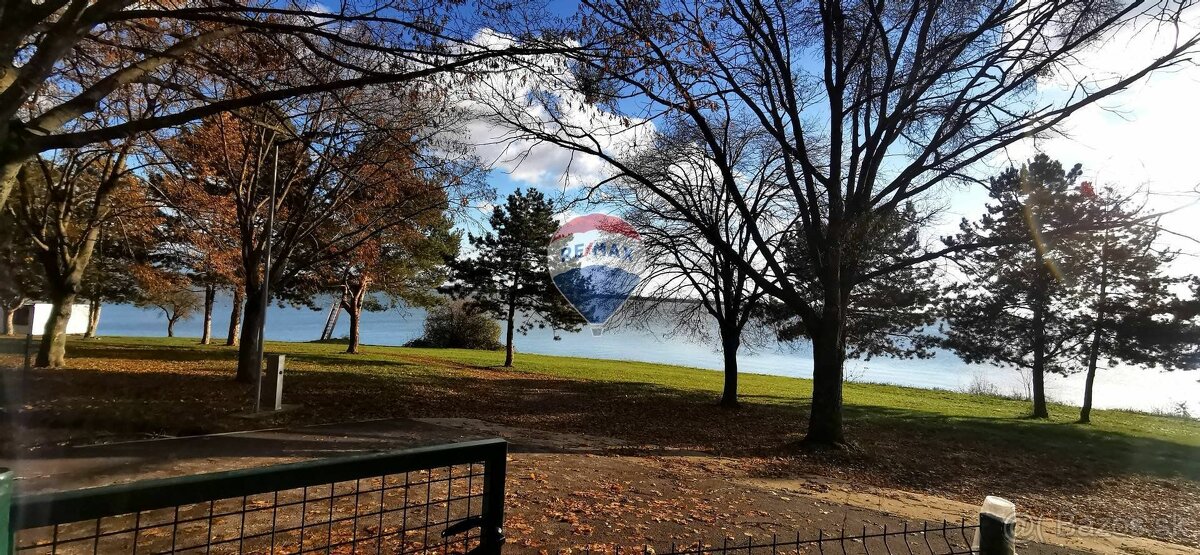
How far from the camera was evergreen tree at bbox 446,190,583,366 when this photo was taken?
3644 centimetres

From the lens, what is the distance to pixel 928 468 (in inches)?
463

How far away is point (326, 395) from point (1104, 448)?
20291mm

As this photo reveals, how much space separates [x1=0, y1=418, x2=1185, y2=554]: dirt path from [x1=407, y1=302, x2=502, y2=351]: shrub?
121ft

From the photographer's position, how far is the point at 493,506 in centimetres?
270

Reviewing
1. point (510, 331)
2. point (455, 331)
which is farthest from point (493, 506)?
point (455, 331)

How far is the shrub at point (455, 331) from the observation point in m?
47.3

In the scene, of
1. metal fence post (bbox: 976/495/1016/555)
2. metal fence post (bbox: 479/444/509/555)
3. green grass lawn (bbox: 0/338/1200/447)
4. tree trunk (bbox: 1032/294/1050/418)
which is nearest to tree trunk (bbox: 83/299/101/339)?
green grass lawn (bbox: 0/338/1200/447)

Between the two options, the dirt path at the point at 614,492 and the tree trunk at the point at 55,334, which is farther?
the tree trunk at the point at 55,334

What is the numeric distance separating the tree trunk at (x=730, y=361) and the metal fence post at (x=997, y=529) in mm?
15935

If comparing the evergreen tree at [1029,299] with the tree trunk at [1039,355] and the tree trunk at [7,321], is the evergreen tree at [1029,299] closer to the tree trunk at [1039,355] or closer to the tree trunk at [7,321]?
the tree trunk at [1039,355]

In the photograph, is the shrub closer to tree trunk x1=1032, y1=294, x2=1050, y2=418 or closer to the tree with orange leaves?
the tree with orange leaves

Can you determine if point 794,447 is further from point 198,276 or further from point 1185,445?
point 198,276

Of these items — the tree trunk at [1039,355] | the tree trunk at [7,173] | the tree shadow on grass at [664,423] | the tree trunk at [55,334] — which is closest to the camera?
the tree trunk at [7,173]

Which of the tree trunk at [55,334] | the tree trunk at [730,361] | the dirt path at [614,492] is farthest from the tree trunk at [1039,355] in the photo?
the tree trunk at [55,334]
